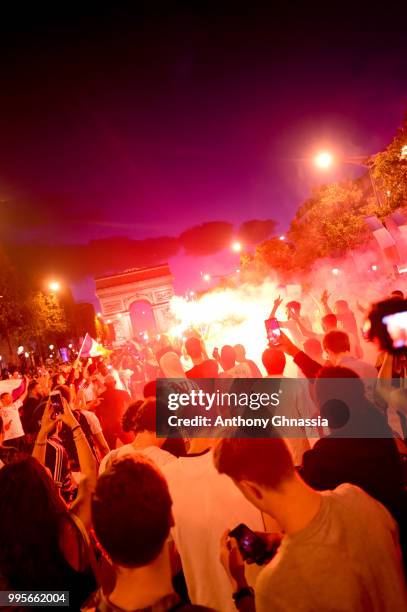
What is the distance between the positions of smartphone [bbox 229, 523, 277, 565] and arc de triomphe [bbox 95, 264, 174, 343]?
70.9 meters

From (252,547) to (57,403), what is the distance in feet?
9.71

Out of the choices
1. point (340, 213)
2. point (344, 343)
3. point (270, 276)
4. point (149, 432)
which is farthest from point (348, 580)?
point (270, 276)

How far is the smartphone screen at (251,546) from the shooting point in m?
1.72

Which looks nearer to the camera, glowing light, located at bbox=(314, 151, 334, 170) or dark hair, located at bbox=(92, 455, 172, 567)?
dark hair, located at bbox=(92, 455, 172, 567)

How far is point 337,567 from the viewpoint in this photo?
1429 millimetres

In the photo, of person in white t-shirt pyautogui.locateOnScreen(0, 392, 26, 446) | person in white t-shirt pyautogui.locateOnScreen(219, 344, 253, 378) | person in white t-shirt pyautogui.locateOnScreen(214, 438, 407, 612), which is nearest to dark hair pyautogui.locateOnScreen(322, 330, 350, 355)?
person in white t-shirt pyautogui.locateOnScreen(219, 344, 253, 378)

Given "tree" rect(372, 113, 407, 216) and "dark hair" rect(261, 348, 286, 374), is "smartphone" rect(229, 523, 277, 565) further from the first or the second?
"tree" rect(372, 113, 407, 216)

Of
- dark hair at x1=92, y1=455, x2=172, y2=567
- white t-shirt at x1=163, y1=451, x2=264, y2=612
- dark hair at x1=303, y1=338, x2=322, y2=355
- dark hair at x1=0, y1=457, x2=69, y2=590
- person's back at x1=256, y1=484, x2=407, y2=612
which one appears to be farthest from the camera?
dark hair at x1=303, y1=338, x2=322, y2=355

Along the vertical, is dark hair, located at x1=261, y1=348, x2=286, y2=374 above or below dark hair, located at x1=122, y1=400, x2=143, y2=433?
above

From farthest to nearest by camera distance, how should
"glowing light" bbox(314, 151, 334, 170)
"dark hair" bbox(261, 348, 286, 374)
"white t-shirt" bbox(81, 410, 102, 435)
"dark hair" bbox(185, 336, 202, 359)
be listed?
"glowing light" bbox(314, 151, 334, 170)
"dark hair" bbox(185, 336, 202, 359)
"white t-shirt" bbox(81, 410, 102, 435)
"dark hair" bbox(261, 348, 286, 374)

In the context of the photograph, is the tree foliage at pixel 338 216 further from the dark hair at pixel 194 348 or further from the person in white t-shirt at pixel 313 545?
the person in white t-shirt at pixel 313 545

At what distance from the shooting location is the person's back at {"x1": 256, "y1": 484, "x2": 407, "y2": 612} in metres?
1.41

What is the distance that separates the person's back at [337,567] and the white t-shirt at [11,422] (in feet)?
25.3

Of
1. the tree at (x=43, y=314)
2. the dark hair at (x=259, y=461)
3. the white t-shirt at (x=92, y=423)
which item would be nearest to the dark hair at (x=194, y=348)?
the white t-shirt at (x=92, y=423)
